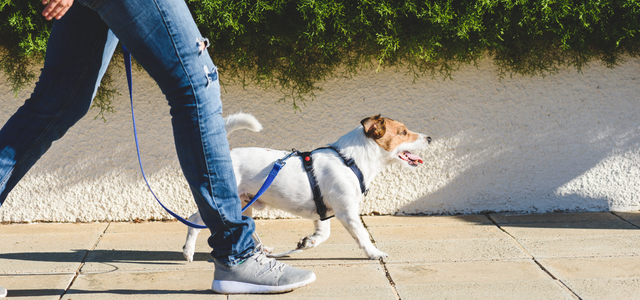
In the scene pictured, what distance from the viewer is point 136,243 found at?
3436 mm

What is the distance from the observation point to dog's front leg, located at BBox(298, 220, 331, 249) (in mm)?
3125

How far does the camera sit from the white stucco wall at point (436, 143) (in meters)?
3.95

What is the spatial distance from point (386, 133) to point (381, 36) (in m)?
0.80

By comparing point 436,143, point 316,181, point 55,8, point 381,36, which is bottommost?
point 316,181

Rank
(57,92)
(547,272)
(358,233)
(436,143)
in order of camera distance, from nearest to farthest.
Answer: (57,92)
(547,272)
(358,233)
(436,143)

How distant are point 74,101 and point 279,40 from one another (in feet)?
5.69

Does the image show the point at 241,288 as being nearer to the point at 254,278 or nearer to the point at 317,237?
the point at 254,278

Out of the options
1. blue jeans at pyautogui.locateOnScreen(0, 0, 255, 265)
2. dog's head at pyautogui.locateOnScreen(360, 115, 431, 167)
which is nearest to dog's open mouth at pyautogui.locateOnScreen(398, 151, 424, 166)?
dog's head at pyautogui.locateOnScreen(360, 115, 431, 167)

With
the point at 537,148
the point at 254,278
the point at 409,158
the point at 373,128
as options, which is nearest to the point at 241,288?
the point at 254,278

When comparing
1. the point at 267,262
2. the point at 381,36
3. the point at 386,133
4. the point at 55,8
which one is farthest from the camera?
the point at 381,36

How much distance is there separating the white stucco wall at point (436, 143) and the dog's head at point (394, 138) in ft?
2.51

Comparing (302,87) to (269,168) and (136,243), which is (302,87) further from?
(136,243)

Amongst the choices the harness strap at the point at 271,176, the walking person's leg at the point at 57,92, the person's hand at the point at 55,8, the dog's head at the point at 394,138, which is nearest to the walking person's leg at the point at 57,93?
the walking person's leg at the point at 57,92

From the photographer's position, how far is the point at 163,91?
203cm
